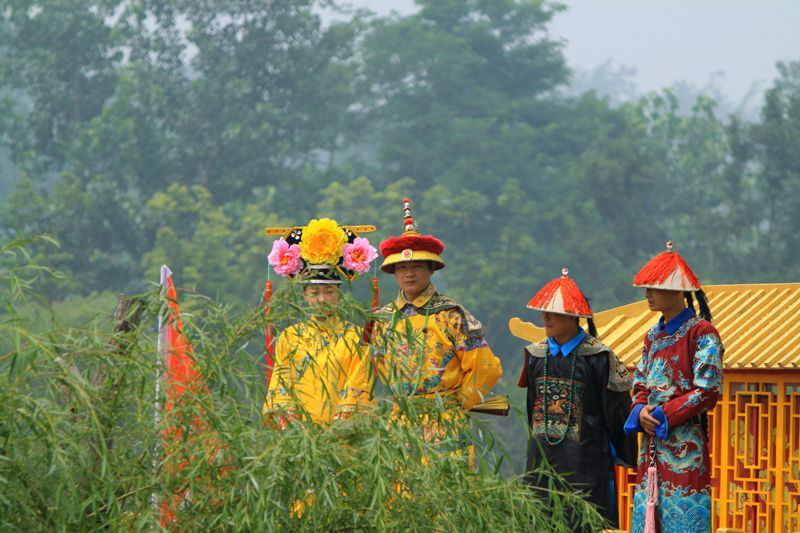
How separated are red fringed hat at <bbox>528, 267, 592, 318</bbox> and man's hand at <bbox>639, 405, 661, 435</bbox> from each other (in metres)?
0.42

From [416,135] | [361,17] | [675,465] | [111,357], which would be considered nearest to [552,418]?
[675,465]

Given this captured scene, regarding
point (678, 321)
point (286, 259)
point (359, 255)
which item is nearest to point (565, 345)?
point (678, 321)

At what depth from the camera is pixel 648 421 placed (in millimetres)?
5148

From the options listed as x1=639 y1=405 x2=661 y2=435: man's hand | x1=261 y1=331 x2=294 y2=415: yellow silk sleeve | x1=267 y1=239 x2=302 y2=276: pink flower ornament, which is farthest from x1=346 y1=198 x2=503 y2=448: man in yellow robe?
x1=261 y1=331 x2=294 y2=415: yellow silk sleeve

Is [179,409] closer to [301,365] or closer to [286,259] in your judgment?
[301,365]

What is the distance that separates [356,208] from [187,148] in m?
4.37

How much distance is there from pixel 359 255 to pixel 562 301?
795 mm

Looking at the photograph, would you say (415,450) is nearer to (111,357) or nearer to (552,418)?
(111,357)

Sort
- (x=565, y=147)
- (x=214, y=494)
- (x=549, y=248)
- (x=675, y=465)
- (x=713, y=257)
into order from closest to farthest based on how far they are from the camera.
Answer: (x=214, y=494) < (x=675, y=465) < (x=713, y=257) < (x=549, y=248) < (x=565, y=147)

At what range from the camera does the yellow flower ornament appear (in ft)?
18.4

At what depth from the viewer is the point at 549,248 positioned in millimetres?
31156

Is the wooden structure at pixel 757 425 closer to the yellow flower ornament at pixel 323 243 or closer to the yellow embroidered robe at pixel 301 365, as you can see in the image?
the yellow flower ornament at pixel 323 243

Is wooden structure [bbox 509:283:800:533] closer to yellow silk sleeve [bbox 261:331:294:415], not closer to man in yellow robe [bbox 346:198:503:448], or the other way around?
man in yellow robe [bbox 346:198:503:448]

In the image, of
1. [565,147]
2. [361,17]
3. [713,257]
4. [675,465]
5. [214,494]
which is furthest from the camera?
[361,17]
